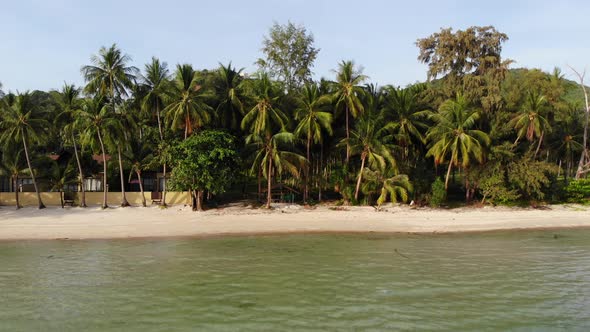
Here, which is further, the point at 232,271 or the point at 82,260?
the point at 82,260

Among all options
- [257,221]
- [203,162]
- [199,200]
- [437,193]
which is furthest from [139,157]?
[437,193]

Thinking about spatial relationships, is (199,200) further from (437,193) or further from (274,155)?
(437,193)

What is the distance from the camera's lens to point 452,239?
21.8 meters

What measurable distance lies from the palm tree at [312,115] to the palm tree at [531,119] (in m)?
13.9

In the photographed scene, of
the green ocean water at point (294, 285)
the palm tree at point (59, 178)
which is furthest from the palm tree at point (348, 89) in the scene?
the palm tree at point (59, 178)

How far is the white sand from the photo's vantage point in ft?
76.0

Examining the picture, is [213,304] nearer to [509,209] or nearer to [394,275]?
[394,275]

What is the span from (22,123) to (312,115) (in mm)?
19049

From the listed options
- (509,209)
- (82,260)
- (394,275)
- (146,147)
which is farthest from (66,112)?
(509,209)

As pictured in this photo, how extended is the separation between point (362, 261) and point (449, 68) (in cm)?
2403

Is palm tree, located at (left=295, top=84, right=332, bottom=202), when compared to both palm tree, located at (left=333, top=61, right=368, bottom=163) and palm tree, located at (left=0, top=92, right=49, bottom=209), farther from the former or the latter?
palm tree, located at (left=0, top=92, right=49, bottom=209)

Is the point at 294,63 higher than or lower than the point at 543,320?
higher

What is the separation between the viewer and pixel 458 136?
97.6 ft

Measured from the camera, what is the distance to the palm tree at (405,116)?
31484 millimetres
